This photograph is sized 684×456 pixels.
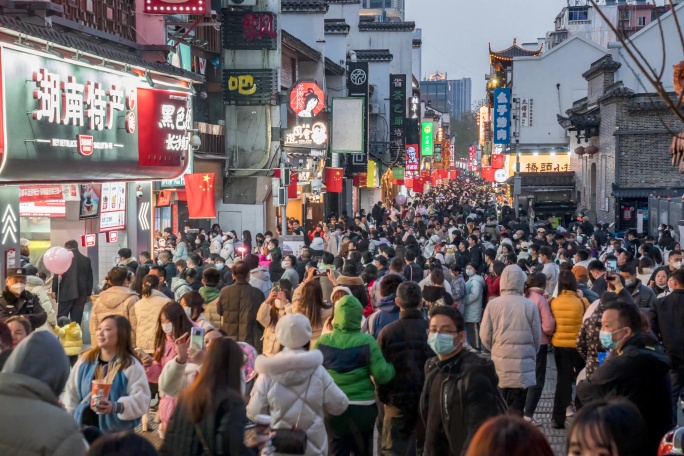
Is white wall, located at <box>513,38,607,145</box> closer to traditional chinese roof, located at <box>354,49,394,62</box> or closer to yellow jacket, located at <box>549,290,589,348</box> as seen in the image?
traditional chinese roof, located at <box>354,49,394,62</box>

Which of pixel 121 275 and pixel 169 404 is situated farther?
pixel 121 275

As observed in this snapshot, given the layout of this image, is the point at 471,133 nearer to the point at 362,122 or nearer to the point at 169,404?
the point at 362,122

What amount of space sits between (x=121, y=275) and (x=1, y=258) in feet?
14.7

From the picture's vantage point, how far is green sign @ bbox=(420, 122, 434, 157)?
7000cm

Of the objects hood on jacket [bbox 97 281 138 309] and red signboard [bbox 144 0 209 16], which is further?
red signboard [bbox 144 0 209 16]

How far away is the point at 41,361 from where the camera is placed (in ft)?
16.6

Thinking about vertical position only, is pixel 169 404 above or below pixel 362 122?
below

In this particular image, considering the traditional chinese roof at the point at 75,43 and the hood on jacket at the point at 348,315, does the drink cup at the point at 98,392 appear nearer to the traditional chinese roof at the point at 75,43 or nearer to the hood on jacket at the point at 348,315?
the hood on jacket at the point at 348,315

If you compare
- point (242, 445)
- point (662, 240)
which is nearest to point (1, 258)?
point (242, 445)

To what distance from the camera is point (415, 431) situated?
8445 mm

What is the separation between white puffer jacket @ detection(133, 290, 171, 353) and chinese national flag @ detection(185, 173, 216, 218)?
43.7 ft

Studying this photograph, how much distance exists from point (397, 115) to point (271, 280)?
38497mm

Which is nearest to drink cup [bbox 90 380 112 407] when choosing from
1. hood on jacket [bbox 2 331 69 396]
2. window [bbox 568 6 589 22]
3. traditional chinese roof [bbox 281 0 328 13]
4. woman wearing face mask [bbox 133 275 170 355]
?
hood on jacket [bbox 2 331 69 396]

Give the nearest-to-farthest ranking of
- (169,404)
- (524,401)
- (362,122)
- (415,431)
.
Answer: (169,404)
(415,431)
(524,401)
(362,122)
